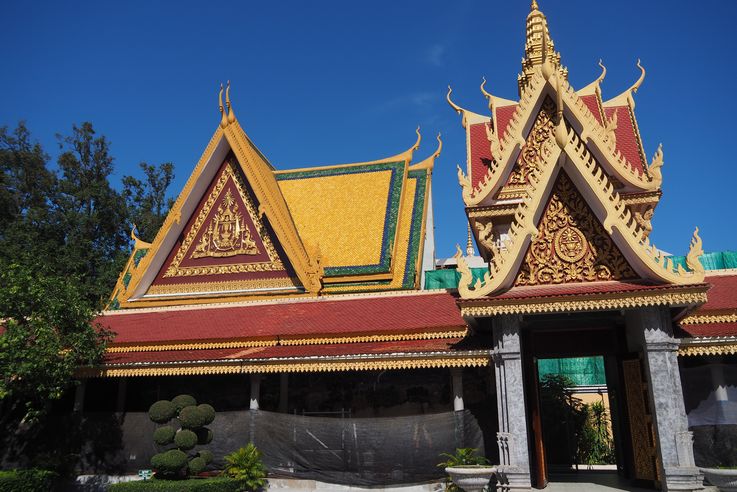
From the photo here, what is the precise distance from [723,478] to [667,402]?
39.2 inches

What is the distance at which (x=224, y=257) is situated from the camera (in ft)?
48.4

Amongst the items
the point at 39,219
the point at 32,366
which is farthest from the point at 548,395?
the point at 39,219

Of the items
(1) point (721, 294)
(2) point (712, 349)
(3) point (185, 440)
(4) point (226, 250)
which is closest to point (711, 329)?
(2) point (712, 349)

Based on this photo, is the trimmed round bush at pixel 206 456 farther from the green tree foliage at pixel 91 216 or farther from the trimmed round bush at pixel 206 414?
the green tree foliage at pixel 91 216

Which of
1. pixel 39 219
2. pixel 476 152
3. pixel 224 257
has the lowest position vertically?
pixel 224 257

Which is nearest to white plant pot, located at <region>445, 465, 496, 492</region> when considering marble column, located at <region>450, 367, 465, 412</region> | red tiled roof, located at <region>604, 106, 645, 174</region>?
marble column, located at <region>450, 367, 465, 412</region>

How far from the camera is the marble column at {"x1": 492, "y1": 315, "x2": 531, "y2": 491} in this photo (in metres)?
7.73

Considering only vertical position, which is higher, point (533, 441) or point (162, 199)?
point (162, 199)

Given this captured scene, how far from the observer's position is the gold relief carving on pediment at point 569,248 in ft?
27.2

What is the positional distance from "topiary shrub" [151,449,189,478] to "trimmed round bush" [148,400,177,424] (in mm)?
589

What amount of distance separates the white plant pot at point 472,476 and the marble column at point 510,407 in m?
0.22

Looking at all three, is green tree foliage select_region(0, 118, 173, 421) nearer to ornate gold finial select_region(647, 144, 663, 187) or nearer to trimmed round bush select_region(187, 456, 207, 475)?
trimmed round bush select_region(187, 456, 207, 475)

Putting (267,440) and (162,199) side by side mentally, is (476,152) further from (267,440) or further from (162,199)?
(162,199)

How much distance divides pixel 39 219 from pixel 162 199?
271 inches
